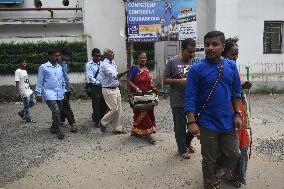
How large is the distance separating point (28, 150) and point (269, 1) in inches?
467

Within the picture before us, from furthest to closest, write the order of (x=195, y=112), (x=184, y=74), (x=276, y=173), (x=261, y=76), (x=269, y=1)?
(x=269, y=1) < (x=261, y=76) < (x=184, y=74) < (x=276, y=173) < (x=195, y=112)

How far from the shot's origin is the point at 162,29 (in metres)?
12.4

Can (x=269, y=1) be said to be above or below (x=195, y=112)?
above

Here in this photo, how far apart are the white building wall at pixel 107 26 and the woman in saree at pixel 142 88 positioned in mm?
7793

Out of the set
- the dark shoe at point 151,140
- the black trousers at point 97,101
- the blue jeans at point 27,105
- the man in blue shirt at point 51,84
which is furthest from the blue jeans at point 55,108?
the dark shoe at point 151,140

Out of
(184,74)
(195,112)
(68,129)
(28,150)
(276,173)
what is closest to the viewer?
(195,112)

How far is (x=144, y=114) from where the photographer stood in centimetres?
648

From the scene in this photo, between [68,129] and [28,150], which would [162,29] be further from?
[28,150]

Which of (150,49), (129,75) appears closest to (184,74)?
(129,75)

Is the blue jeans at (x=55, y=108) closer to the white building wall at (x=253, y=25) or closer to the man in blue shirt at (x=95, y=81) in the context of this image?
the man in blue shirt at (x=95, y=81)

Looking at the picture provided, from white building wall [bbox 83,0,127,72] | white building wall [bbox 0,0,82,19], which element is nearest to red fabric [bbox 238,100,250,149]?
white building wall [bbox 83,0,127,72]

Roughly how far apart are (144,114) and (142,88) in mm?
494

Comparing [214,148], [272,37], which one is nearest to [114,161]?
[214,148]

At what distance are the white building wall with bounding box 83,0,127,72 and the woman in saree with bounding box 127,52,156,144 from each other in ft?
25.6
